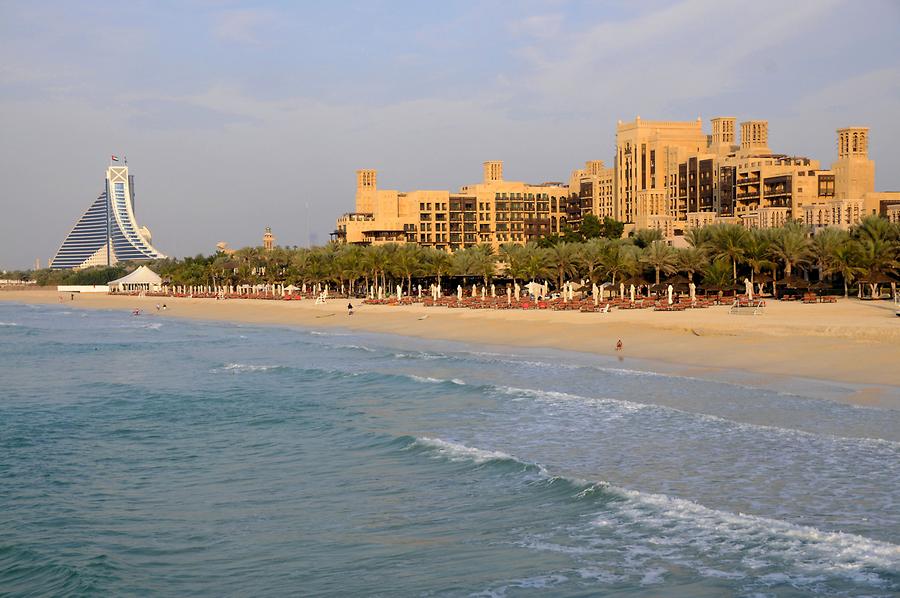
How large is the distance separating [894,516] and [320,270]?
79640 mm

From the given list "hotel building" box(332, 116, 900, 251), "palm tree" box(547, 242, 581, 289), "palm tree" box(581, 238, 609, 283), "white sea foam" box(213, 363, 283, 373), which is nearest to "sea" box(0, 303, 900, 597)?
"white sea foam" box(213, 363, 283, 373)

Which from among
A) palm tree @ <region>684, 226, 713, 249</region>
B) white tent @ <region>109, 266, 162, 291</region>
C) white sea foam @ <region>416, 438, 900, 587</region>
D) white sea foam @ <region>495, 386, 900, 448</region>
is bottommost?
white sea foam @ <region>416, 438, 900, 587</region>

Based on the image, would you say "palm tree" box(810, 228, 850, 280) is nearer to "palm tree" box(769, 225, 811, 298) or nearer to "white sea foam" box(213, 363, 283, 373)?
"palm tree" box(769, 225, 811, 298)

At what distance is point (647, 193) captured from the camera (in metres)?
113

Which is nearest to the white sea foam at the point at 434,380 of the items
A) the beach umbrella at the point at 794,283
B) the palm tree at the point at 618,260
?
the beach umbrella at the point at 794,283

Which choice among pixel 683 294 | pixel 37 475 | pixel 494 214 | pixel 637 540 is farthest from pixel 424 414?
pixel 494 214

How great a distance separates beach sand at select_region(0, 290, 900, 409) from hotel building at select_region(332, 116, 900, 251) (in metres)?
38.6

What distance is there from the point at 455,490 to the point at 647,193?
3983 inches

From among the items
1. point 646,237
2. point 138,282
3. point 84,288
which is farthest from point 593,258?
point 84,288

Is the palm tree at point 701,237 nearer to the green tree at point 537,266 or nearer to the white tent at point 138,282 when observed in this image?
the green tree at point 537,266

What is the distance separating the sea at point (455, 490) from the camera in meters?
11.6

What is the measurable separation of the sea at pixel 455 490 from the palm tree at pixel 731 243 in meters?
28.7

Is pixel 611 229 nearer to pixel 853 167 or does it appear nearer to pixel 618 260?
pixel 853 167

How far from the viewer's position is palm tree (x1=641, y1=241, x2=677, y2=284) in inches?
2315
